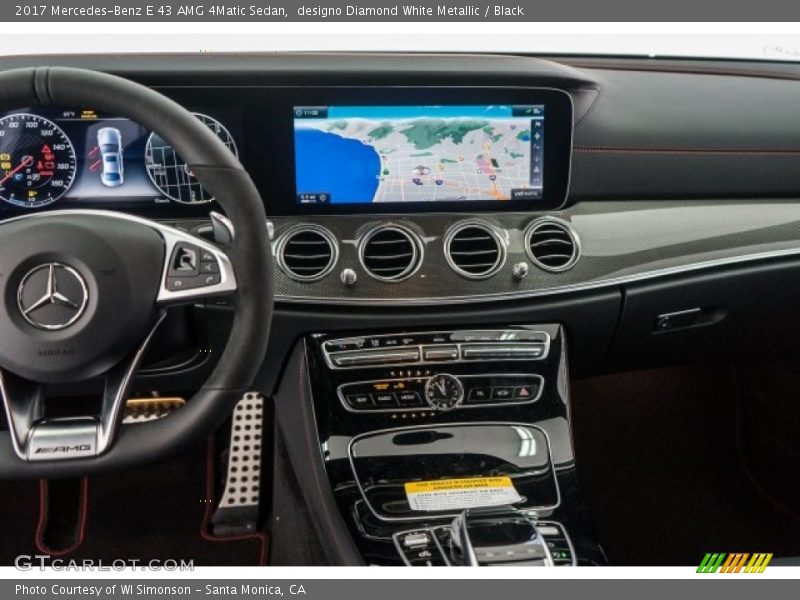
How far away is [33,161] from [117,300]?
44 cm

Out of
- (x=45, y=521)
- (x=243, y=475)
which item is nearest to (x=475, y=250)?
(x=243, y=475)

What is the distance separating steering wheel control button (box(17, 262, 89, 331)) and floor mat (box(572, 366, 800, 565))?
54.1 inches

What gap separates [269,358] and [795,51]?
1.25 metres

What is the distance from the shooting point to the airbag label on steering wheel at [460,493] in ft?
4.81

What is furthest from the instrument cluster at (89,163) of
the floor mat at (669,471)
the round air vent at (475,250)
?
the floor mat at (669,471)

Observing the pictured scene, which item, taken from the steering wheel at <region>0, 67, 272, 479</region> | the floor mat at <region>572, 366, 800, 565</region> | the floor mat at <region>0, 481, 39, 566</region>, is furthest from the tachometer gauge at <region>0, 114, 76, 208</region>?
the floor mat at <region>572, 366, 800, 565</region>

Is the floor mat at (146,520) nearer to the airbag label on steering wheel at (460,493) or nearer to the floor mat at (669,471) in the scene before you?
the airbag label on steering wheel at (460,493)

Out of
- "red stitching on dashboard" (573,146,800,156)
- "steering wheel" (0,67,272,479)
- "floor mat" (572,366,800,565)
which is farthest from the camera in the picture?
"floor mat" (572,366,800,565)

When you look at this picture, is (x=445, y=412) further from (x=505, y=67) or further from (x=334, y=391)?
(x=505, y=67)

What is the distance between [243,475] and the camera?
200 cm

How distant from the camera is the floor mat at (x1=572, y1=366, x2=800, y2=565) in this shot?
2.03 meters

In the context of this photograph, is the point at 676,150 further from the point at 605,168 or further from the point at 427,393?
the point at 427,393

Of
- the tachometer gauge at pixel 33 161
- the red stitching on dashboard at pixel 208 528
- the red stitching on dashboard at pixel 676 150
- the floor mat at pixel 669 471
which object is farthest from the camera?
the floor mat at pixel 669 471

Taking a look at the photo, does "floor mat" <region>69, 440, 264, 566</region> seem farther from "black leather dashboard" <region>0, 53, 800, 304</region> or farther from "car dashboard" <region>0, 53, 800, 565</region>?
"black leather dashboard" <region>0, 53, 800, 304</region>
